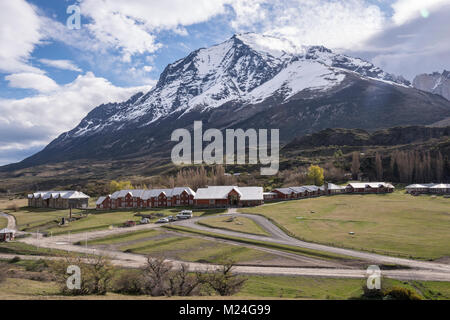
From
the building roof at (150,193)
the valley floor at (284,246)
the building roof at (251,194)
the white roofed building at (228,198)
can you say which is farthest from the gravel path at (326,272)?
the building roof at (150,193)

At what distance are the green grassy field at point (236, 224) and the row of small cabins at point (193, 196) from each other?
27927 mm

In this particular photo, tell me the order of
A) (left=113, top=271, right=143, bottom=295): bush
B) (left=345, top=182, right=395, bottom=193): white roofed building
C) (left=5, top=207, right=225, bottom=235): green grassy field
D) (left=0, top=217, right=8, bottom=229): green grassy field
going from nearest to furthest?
1. (left=113, top=271, right=143, bottom=295): bush
2. (left=5, top=207, right=225, bottom=235): green grassy field
3. (left=0, top=217, right=8, bottom=229): green grassy field
4. (left=345, top=182, right=395, bottom=193): white roofed building

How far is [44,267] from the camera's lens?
5525cm

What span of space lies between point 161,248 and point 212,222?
2587 cm

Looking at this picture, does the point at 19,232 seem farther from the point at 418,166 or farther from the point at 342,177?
the point at 418,166

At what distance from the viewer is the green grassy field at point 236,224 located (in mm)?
76750

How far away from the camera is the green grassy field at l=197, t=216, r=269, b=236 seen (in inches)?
3022

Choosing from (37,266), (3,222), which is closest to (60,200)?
(3,222)

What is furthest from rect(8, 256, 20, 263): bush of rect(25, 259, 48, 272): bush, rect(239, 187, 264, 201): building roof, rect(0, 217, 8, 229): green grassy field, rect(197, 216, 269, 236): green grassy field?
rect(239, 187, 264, 201): building roof

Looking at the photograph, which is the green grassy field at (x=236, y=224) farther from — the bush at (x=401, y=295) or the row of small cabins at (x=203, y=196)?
the bush at (x=401, y=295)

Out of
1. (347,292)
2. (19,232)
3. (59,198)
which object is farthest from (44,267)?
(59,198)

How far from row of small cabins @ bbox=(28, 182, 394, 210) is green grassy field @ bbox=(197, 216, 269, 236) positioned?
91.6 ft

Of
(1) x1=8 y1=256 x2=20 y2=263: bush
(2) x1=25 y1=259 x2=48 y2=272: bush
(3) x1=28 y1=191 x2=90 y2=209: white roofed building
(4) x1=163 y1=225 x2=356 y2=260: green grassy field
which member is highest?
(3) x1=28 y1=191 x2=90 y2=209: white roofed building

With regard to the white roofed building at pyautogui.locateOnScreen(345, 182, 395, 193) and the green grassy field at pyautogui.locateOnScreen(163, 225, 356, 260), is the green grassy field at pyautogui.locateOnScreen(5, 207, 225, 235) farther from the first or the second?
the white roofed building at pyautogui.locateOnScreen(345, 182, 395, 193)
